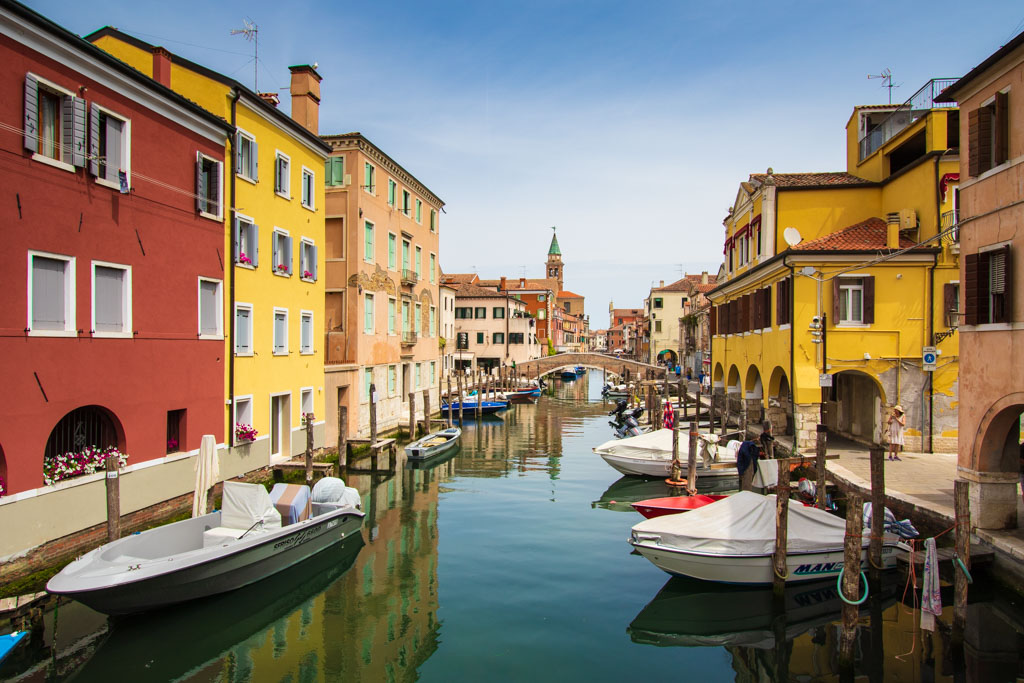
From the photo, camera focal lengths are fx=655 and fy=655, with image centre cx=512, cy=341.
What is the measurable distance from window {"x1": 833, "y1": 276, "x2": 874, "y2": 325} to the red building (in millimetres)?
16277

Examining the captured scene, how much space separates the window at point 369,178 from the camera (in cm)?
2508

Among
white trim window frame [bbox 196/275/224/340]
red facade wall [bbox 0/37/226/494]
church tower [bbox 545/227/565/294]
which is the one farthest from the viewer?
church tower [bbox 545/227/565/294]

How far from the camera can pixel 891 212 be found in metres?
20.2

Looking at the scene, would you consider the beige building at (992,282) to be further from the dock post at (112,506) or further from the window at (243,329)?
the window at (243,329)

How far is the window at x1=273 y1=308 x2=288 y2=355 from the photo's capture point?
1781cm

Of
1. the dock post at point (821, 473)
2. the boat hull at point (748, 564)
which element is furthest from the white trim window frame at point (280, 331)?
the dock post at point (821, 473)

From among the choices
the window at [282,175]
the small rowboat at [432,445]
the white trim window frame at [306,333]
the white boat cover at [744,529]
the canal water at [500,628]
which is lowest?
the canal water at [500,628]

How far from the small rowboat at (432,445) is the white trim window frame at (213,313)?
9145 millimetres

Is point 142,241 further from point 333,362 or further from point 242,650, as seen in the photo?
point 333,362

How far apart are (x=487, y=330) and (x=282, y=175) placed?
40.0 m

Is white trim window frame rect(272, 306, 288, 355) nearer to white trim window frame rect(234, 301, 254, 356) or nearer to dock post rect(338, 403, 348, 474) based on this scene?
white trim window frame rect(234, 301, 254, 356)

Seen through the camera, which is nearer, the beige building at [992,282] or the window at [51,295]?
the beige building at [992,282]

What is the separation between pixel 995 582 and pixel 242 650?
11.3 m

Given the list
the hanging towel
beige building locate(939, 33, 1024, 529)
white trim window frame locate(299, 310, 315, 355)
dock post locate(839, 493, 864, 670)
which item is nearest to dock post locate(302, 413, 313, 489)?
white trim window frame locate(299, 310, 315, 355)
